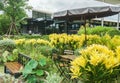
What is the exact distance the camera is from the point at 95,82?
3.55 metres

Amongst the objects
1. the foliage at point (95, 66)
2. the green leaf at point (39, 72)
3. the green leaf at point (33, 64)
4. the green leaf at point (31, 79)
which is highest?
the foliage at point (95, 66)

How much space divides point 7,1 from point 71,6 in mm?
15877

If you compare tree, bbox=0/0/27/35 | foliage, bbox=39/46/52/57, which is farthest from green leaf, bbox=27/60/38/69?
tree, bbox=0/0/27/35

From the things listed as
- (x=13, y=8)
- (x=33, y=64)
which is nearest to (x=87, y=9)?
(x=33, y=64)

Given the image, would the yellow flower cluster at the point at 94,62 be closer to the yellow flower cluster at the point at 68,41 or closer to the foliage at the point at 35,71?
the foliage at the point at 35,71

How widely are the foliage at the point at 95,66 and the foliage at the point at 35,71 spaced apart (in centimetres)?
307

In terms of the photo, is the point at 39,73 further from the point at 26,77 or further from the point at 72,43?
the point at 72,43

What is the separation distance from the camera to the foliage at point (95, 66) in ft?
11.3

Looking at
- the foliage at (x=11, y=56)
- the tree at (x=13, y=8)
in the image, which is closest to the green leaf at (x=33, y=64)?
the foliage at (x=11, y=56)

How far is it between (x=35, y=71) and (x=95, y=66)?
3.52 metres

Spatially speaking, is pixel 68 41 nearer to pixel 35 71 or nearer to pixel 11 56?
pixel 11 56

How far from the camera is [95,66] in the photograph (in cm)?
345

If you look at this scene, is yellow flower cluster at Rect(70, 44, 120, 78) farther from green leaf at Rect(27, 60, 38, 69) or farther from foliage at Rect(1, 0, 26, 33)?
foliage at Rect(1, 0, 26, 33)

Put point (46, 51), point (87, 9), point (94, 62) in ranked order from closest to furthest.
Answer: point (94, 62) → point (87, 9) → point (46, 51)
